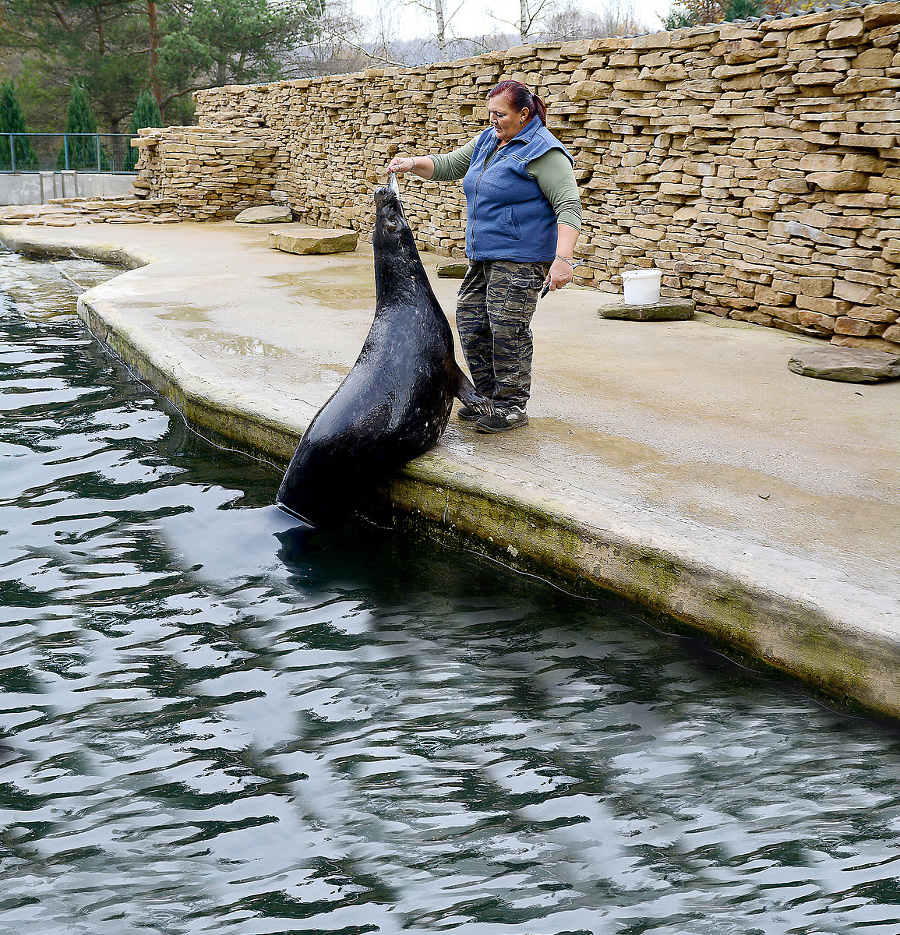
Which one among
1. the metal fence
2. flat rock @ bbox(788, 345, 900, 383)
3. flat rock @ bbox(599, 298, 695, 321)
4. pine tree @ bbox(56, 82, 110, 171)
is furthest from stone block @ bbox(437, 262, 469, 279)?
pine tree @ bbox(56, 82, 110, 171)

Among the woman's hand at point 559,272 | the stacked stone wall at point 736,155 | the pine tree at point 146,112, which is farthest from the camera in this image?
the pine tree at point 146,112

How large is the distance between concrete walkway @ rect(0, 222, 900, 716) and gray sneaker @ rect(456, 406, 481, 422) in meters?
0.09

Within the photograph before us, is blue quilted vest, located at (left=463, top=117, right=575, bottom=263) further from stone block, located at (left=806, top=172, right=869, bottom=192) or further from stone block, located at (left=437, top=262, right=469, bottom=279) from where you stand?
stone block, located at (left=437, top=262, right=469, bottom=279)

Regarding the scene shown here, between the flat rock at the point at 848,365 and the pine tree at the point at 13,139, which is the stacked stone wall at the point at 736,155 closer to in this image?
the flat rock at the point at 848,365

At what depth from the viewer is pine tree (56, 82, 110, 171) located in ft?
80.3

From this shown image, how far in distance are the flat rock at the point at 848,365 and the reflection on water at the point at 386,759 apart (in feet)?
9.64

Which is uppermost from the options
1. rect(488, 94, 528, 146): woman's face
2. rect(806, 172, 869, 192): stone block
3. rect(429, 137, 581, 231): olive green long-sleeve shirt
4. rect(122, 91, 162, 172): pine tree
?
rect(122, 91, 162, 172): pine tree

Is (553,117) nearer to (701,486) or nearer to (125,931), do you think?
(701,486)

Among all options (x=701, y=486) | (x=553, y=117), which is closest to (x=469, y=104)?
(x=553, y=117)

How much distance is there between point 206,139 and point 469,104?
697 centimetres

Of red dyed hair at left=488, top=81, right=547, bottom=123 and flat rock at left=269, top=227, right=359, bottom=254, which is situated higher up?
red dyed hair at left=488, top=81, right=547, bottom=123

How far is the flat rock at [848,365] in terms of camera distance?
5.46 metres

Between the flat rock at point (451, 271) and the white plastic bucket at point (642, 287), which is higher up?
the flat rock at point (451, 271)

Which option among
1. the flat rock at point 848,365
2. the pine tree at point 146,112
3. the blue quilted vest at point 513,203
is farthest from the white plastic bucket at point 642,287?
the pine tree at point 146,112
